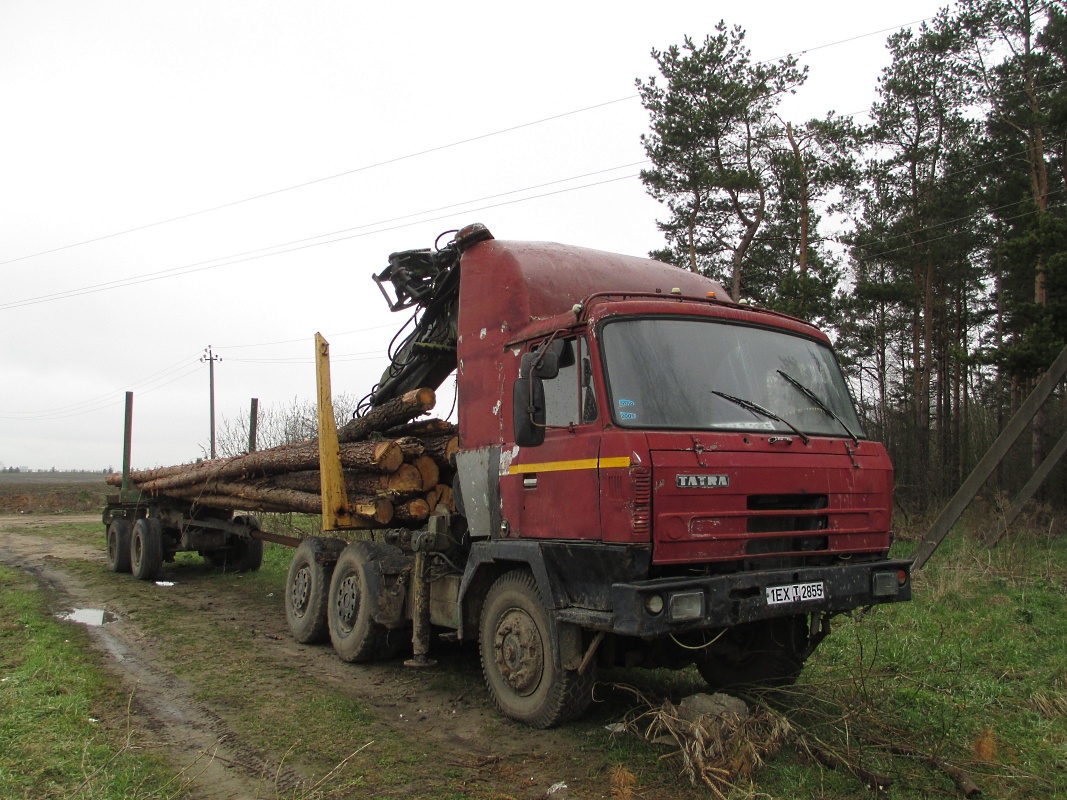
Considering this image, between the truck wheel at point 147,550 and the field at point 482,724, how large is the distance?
4.34 meters

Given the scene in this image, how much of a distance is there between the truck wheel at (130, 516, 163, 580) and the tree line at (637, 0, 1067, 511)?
1246cm

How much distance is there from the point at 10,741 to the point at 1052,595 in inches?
392

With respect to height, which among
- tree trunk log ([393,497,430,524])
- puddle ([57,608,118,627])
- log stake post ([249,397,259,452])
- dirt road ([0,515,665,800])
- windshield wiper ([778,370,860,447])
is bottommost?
dirt road ([0,515,665,800])

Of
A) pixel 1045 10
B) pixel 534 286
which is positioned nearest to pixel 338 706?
pixel 534 286

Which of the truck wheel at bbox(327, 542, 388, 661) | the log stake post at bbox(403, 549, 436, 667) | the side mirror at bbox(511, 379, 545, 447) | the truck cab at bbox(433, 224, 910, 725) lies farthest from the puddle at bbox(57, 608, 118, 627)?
the side mirror at bbox(511, 379, 545, 447)

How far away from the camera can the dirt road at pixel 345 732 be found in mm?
4320

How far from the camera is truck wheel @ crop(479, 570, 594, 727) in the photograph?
489cm

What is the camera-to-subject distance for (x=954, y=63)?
20.1 metres

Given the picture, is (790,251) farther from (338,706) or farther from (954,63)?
(338,706)

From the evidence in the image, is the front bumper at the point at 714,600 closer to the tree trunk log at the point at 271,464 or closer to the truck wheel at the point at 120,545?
the tree trunk log at the point at 271,464

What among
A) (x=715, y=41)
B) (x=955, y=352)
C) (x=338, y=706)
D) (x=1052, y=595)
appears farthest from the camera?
(x=715, y=41)

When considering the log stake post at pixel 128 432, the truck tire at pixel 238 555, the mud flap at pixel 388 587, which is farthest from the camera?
the log stake post at pixel 128 432

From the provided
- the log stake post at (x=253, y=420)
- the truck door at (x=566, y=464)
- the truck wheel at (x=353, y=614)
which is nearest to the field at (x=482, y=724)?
the truck wheel at (x=353, y=614)

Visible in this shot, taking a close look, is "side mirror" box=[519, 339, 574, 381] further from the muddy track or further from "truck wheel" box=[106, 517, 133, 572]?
"truck wheel" box=[106, 517, 133, 572]
